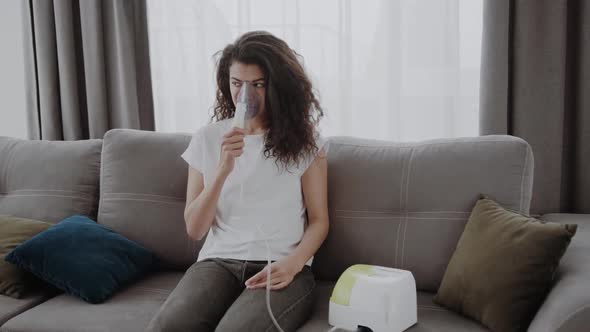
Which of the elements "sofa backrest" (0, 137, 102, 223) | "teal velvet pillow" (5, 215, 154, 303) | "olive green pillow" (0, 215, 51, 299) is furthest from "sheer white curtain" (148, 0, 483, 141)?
"olive green pillow" (0, 215, 51, 299)

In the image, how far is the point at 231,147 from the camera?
63.8 inches

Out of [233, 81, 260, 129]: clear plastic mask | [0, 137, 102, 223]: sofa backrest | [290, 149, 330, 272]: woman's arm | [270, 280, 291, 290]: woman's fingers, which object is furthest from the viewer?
[0, 137, 102, 223]: sofa backrest

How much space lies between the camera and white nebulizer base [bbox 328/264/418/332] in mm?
1484

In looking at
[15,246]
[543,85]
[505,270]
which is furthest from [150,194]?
[543,85]

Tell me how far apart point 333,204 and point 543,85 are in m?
0.97

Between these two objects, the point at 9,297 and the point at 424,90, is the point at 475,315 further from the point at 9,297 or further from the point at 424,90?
the point at 9,297

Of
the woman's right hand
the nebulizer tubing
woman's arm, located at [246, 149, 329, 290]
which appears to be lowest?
woman's arm, located at [246, 149, 329, 290]

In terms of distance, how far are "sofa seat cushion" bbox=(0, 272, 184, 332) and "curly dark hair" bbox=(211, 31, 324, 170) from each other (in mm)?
630

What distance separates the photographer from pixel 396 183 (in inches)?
75.1

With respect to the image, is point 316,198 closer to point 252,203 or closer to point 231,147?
point 252,203

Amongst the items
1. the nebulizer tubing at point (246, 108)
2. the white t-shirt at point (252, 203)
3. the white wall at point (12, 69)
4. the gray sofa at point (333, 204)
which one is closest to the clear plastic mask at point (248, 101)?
the nebulizer tubing at point (246, 108)

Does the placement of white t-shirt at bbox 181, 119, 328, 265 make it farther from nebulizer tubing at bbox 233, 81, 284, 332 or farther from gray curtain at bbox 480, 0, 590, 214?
gray curtain at bbox 480, 0, 590, 214

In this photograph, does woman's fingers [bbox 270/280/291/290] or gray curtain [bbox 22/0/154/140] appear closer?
woman's fingers [bbox 270/280/291/290]

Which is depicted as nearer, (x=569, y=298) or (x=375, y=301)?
(x=569, y=298)
